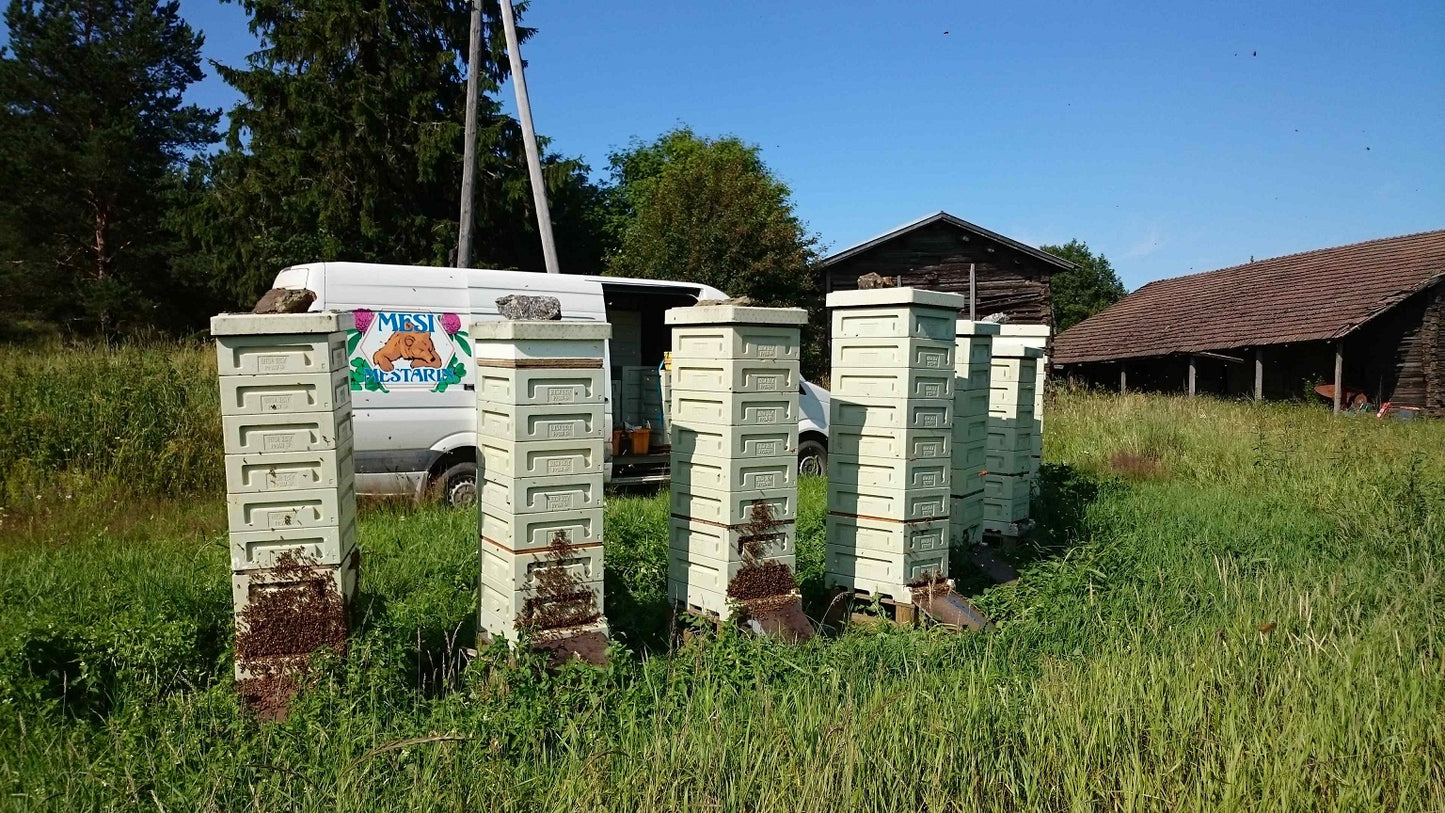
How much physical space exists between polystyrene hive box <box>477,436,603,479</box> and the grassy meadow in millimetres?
954

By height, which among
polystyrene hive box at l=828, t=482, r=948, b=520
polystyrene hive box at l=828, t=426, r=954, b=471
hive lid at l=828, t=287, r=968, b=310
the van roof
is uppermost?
the van roof

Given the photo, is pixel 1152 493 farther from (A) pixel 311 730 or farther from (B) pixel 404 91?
(B) pixel 404 91

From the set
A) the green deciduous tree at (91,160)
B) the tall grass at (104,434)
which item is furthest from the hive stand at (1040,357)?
the green deciduous tree at (91,160)

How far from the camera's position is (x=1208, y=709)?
13.3 ft

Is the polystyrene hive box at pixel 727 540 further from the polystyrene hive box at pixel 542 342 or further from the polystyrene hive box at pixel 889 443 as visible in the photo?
the polystyrene hive box at pixel 542 342

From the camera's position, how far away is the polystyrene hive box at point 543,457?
14.8 ft

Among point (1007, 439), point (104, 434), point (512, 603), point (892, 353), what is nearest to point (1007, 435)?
point (1007, 439)

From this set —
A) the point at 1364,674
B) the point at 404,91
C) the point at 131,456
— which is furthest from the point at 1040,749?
the point at 404,91

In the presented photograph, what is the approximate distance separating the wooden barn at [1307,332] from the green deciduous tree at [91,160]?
30351 mm

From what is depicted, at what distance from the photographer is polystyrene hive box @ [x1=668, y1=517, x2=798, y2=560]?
5.26 metres

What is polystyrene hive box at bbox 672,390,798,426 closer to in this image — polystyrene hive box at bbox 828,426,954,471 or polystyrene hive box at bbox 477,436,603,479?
polystyrene hive box at bbox 828,426,954,471

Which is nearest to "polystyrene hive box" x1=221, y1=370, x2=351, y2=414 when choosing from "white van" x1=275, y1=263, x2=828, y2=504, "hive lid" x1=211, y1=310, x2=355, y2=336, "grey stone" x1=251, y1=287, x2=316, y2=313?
"hive lid" x1=211, y1=310, x2=355, y2=336

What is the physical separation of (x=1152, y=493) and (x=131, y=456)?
1150cm

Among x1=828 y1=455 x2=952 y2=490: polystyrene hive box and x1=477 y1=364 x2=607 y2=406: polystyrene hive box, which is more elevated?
x1=477 y1=364 x2=607 y2=406: polystyrene hive box
